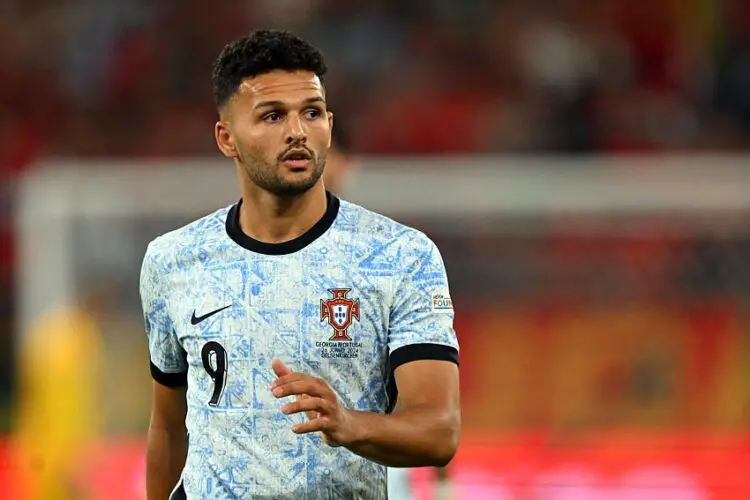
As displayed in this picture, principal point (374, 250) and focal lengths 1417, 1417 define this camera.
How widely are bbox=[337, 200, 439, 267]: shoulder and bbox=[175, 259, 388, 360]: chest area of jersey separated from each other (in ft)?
0.23

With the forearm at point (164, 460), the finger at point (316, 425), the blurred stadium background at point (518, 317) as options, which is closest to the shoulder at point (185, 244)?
the forearm at point (164, 460)

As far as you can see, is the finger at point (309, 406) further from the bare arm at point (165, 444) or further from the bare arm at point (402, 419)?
the bare arm at point (165, 444)

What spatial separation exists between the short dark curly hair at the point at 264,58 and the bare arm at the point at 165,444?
0.71m

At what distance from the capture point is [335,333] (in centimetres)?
277

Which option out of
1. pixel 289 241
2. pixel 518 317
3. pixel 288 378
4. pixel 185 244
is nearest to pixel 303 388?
pixel 288 378

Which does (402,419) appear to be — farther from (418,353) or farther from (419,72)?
(419,72)

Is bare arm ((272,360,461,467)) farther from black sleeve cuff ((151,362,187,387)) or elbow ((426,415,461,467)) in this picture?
black sleeve cuff ((151,362,187,387))

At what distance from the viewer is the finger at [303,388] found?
7.96 ft

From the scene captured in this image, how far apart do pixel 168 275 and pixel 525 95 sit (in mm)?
8150

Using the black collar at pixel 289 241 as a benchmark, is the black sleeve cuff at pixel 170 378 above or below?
below

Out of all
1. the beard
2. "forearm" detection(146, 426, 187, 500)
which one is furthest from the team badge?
"forearm" detection(146, 426, 187, 500)

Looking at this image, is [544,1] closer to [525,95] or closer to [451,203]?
[525,95]

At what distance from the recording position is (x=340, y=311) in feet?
9.11

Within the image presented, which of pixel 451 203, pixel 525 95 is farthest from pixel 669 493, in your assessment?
pixel 525 95
